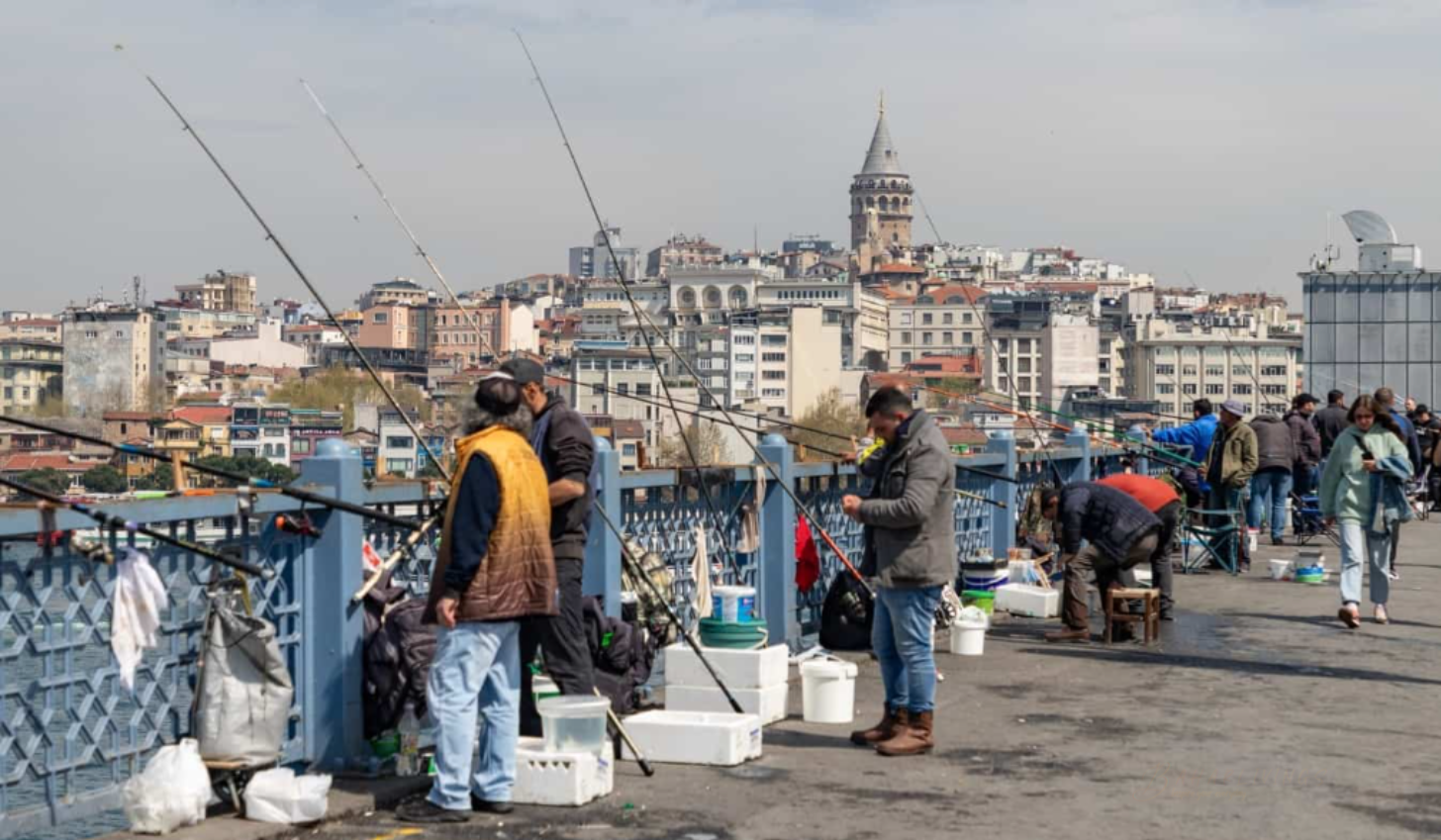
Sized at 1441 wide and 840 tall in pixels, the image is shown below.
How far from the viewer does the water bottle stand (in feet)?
23.4

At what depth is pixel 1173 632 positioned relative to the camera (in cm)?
1198

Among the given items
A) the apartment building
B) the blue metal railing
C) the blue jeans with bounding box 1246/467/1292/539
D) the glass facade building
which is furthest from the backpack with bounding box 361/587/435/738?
the apartment building

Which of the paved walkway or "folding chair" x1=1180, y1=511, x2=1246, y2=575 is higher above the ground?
"folding chair" x1=1180, y1=511, x2=1246, y2=575

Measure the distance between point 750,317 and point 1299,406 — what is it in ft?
534

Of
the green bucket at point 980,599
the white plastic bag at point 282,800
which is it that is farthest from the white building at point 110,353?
the white plastic bag at point 282,800

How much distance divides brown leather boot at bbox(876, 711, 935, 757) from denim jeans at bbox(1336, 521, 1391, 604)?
5235 millimetres

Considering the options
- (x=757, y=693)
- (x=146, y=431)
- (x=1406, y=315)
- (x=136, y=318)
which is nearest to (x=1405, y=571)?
(x=757, y=693)

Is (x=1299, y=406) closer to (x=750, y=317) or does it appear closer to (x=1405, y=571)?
(x=1405, y=571)

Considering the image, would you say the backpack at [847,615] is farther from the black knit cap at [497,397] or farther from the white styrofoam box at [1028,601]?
the black knit cap at [497,397]

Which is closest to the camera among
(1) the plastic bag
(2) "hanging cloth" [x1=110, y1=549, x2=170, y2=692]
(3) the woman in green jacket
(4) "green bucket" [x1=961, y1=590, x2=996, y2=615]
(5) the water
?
(2) "hanging cloth" [x1=110, y1=549, x2=170, y2=692]

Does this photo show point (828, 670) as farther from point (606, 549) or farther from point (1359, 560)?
point (1359, 560)

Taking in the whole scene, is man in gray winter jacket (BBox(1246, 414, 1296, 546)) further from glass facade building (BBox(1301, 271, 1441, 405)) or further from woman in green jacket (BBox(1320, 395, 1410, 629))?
glass facade building (BBox(1301, 271, 1441, 405))

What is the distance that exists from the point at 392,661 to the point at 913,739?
2028 millimetres

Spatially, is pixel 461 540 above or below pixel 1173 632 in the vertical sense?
above
